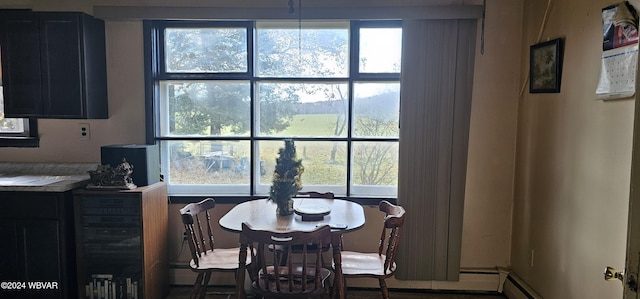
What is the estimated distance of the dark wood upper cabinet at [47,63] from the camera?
284 centimetres

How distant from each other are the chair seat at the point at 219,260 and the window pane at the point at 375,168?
111 centimetres

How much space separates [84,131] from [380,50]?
2377mm

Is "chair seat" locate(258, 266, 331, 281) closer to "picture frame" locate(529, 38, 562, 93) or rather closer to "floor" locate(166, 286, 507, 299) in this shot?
"floor" locate(166, 286, 507, 299)

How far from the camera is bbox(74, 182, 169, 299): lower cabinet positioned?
8.75 ft

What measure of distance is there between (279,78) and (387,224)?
1.48 meters

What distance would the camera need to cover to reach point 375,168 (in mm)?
3219

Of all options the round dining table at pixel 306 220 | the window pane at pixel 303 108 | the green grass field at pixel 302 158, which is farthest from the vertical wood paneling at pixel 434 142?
the round dining table at pixel 306 220

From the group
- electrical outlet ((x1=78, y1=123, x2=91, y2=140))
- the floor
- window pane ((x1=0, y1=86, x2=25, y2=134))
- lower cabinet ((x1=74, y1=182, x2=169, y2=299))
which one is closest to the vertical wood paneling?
the floor

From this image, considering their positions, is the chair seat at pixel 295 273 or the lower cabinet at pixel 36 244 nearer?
the chair seat at pixel 295 273

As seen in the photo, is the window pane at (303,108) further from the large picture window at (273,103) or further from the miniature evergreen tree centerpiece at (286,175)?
the miniature evergreen tree centerpiece at (286,175)

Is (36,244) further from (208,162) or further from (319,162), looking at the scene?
(319,162)

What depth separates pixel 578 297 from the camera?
226 cm

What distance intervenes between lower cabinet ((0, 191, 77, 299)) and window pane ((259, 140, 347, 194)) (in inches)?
54.5

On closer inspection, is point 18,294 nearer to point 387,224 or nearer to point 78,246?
point 78,246
